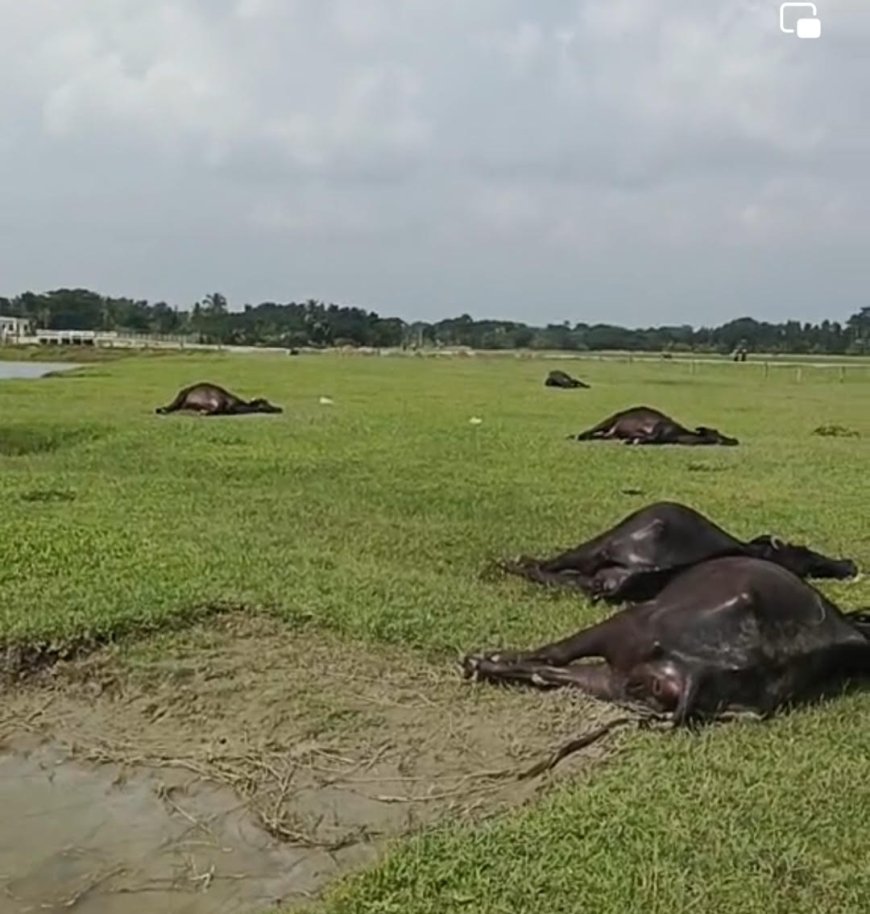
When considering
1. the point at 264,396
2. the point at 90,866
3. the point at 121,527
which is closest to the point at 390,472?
the point at 121,527

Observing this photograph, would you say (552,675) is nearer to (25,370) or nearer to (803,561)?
(803,561)

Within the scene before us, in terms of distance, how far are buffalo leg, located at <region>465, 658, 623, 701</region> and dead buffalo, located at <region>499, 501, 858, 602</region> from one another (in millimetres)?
1514

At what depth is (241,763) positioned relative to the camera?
15.5ft

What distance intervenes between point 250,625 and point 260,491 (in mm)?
4649

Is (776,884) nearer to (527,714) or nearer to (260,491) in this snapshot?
(527,714)

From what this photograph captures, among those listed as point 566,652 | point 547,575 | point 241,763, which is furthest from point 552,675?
point 547,575

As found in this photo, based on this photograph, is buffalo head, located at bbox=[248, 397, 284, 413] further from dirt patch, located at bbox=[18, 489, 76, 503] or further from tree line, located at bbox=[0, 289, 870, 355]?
tree line, located at bbox=[0, 289, 870, 355]

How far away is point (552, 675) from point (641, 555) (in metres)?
1.77

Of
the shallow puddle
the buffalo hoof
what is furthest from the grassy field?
the shallow puddle

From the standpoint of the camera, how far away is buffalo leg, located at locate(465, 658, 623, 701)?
5.30 metres

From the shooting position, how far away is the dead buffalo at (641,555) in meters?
6.97

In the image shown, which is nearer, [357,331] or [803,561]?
[803,561]

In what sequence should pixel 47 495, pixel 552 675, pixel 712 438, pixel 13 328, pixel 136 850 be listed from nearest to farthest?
pixel 136 850
pixel 552 675
pixel 47 495
pixel 712 438
pixel 13 328

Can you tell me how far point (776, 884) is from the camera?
11.6ft
